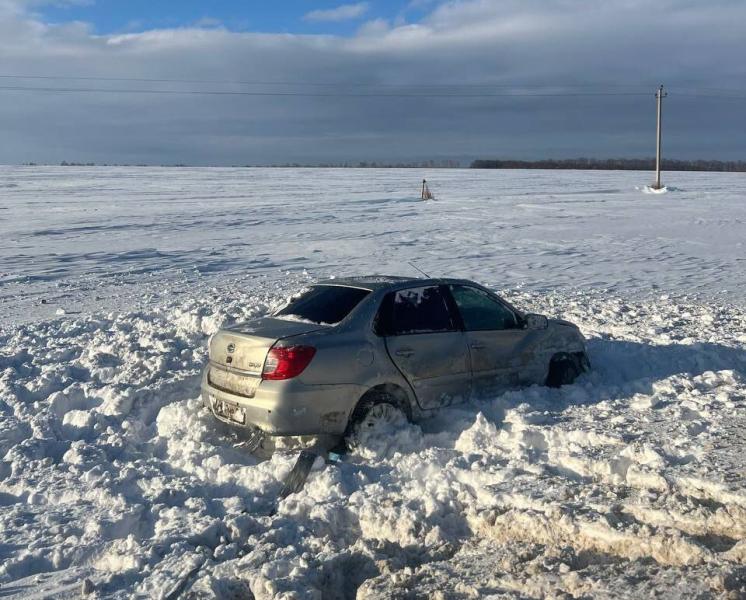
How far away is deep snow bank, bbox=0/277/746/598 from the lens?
4.46 meters

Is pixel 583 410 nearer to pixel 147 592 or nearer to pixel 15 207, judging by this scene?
pixel 147 592

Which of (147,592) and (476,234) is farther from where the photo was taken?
(476,234)

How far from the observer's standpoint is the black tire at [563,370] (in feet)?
26.6

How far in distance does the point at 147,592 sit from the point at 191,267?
Result: 1417cm

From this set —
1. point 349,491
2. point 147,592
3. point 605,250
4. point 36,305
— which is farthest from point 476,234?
point 147,592

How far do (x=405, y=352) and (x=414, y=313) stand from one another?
0.46 metres

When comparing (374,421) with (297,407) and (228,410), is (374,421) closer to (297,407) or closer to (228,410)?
(297,407)

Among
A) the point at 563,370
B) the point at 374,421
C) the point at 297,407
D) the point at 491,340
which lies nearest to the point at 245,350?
the point at 297,407

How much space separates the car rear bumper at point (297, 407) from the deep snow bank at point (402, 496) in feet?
→ 0.94

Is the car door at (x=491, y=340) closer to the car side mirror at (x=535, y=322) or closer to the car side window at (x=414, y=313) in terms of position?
the car side mirror at (x=535, y=322)

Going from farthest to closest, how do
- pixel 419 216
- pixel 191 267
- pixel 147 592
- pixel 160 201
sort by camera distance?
pixel 160 201, pixel 419 216, pixel 191 267, pixel 147 592

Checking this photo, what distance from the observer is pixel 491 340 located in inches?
295

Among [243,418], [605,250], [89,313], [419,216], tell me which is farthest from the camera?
[419,216]

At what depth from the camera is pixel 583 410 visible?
7215mm
